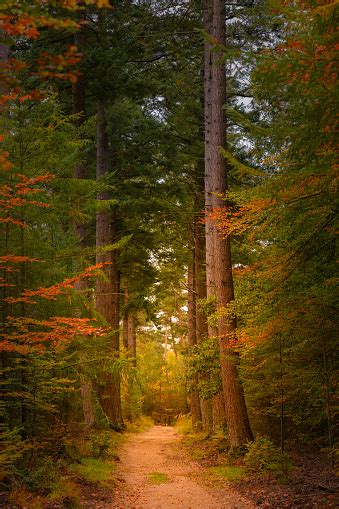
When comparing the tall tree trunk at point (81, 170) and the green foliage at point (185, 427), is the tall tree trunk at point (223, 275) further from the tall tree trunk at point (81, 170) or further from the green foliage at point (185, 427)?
the green foliage at point (185, 427)

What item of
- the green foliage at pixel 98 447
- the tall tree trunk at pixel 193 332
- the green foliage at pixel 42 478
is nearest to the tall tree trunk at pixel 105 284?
the tall tree trunk at pixel 193 332

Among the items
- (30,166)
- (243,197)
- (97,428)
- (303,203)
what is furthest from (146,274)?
(303,203)

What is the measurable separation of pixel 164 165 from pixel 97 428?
9327mm

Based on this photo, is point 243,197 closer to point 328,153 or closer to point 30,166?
point 328,153

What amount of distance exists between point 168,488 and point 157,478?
109 centimetres

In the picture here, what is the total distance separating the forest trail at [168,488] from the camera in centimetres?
683

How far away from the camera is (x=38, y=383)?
23.7 ft

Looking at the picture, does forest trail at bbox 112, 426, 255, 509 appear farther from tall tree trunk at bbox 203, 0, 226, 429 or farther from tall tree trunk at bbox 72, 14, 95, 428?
tall tree trunk at bbox 72, 14, 95, 428

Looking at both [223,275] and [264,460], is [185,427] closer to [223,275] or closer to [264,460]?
[223,275]

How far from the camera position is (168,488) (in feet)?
26.6

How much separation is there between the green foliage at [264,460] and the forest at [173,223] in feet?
0.13

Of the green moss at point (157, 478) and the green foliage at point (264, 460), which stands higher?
the green foliage at point (264, 460)

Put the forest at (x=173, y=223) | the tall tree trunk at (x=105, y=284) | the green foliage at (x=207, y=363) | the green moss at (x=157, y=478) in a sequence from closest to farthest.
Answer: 1. the forest at (x=173, y=223)
2. the green moss at (x=157, y=478)
3. the green foliage at (x=207, y=363)
4. the tall tree trunk at (x=105, y=284)

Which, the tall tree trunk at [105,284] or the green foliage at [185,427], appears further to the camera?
the green foliage at [185,427]
